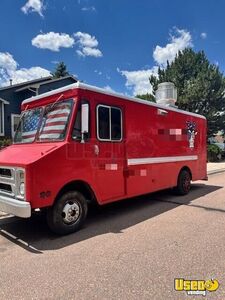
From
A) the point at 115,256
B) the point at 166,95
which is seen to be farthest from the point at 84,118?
the point at 166,95

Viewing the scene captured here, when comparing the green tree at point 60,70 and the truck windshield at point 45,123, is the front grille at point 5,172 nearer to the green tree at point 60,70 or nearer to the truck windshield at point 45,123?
the truck windshield at point 45,123

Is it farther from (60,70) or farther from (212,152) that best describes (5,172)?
(60,70)

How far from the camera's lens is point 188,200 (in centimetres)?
846

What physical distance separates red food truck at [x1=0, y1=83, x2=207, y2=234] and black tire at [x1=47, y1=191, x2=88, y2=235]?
0.01 meters

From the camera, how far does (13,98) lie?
2156 centimetres

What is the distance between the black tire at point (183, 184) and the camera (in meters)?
9.02

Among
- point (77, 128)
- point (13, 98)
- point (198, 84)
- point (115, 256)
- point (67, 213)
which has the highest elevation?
point (198, 84)

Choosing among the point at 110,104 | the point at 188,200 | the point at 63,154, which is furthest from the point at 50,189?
the point at 188,200

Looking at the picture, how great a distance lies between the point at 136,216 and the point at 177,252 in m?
2.22

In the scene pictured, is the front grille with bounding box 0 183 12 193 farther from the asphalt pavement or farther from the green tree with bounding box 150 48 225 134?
the green tree with bounding box 150 48 225 134

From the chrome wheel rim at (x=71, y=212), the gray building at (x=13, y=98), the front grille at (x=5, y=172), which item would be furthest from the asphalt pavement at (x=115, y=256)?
the gray building at (x=13, y=98)

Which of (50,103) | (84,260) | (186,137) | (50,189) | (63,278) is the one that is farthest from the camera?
(186,137)

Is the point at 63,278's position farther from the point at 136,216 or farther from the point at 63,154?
the point at 136,216

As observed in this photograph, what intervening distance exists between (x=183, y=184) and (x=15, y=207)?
583cm
